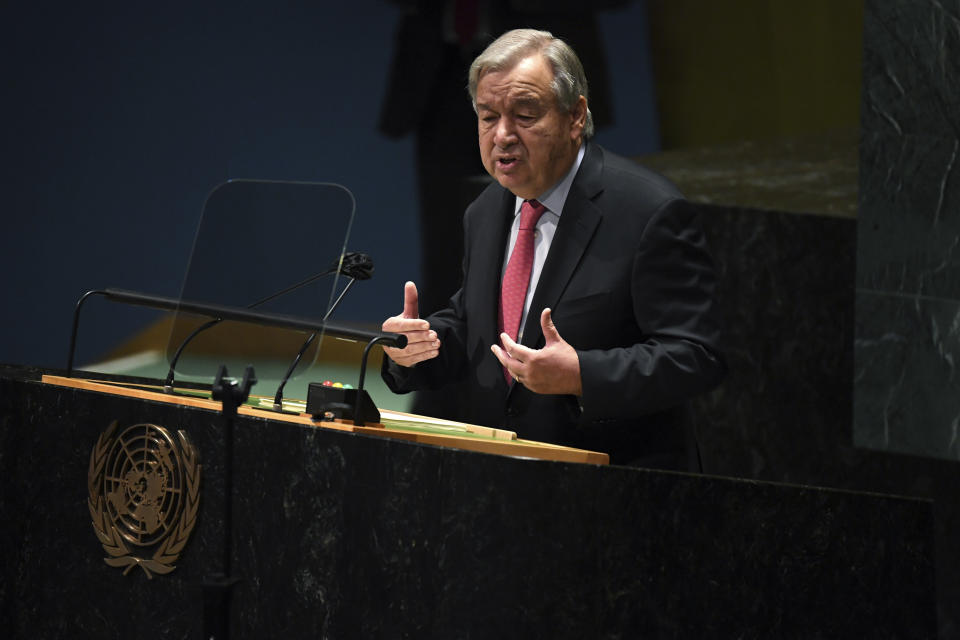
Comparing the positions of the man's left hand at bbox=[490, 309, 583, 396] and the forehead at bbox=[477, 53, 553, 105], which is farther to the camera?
Result: the forehead at bbox=[477, 53, 553, 105]

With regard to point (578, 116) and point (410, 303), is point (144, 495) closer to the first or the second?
point (410, 303)

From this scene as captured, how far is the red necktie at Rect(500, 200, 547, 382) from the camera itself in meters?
2.55

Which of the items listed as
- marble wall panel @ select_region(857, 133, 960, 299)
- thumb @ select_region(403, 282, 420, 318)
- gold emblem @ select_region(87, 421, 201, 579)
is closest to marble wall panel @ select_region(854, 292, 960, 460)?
marble wall panel @ select_region(857, 133, 960, 299)

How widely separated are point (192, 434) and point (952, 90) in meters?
2.27

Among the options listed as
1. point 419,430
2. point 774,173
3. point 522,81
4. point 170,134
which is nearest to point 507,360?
point 419,430

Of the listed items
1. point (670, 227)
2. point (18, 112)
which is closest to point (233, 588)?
point (670, 227)

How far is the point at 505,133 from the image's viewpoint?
2.48 meters

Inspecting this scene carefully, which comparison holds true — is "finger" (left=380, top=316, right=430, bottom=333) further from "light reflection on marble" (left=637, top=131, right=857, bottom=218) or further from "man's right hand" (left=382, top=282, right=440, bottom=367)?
"light reflection on marble" (left=637, top=131, right=857, bottom=218)

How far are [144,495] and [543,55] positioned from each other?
3.40 feet

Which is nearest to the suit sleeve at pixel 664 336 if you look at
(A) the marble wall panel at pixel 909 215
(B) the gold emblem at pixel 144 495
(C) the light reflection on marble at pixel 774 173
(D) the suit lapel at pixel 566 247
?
(D) the suit lapel at pixel 566 247

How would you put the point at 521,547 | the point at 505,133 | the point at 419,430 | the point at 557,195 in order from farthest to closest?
the point at 557,195
the point at 505,133
the point at 419,430
the point at 521,547

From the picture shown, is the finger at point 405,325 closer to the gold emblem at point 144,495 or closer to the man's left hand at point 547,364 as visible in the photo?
the man's left hand at point 547,364

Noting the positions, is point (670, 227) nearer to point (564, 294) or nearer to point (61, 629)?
point (564, 294)

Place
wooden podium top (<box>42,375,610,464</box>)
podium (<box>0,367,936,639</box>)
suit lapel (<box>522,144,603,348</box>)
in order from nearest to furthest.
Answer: podium (<box>0,367,936,639</box>), wooden podium top (<box>42,375,610,464</box>), suit lapel (<box>522,144,603,348</box>)
